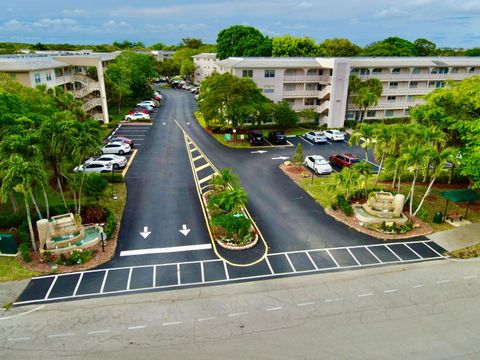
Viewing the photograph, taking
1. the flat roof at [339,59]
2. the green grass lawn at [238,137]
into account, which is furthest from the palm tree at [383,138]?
the flat roof at [339,59]

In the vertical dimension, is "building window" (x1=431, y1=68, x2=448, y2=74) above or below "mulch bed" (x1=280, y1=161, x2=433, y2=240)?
above

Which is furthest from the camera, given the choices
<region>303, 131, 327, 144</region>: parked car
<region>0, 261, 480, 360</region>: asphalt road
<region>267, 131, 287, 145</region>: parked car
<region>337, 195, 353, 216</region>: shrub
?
<region>303, 131, 327, 144</region>: parked car

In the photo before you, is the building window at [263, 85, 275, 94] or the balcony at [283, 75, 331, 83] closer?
the building window at [263, 85, 275, 94]

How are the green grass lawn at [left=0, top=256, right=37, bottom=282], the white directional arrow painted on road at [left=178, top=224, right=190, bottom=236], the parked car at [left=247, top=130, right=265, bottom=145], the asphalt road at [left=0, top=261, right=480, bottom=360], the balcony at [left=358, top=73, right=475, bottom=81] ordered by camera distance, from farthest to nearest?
the balcony at [left=358, top=73, right=475, bottom=81], the parked car at [left=247, top=130, right=265, bottom=145], the white directional arrow painted on road at [left=178, top=224, right=190, bottom=236], the green grass lawn at [left=0, top=256, right=37, bottom=282], the asphalt road at [left=0, top=261, right=480, bottom=360]

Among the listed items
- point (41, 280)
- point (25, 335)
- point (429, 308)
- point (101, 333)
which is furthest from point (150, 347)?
point (429, 308)

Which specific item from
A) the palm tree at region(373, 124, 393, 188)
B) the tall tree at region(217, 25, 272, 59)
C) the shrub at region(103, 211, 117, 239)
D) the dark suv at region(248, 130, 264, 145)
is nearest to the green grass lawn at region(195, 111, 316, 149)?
the dark suv at region(248, 130, 264, 145)

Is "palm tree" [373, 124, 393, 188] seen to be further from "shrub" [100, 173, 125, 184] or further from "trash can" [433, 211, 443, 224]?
"shrub" [100, 173, 125, 184]

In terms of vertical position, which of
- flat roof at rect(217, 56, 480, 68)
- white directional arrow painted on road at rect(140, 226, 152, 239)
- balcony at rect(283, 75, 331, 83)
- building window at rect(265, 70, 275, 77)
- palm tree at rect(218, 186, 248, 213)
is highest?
flat roof at rect(217, 56, 480, 68)

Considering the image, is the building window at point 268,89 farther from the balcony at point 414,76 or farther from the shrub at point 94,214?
the shrub at point 94,214
